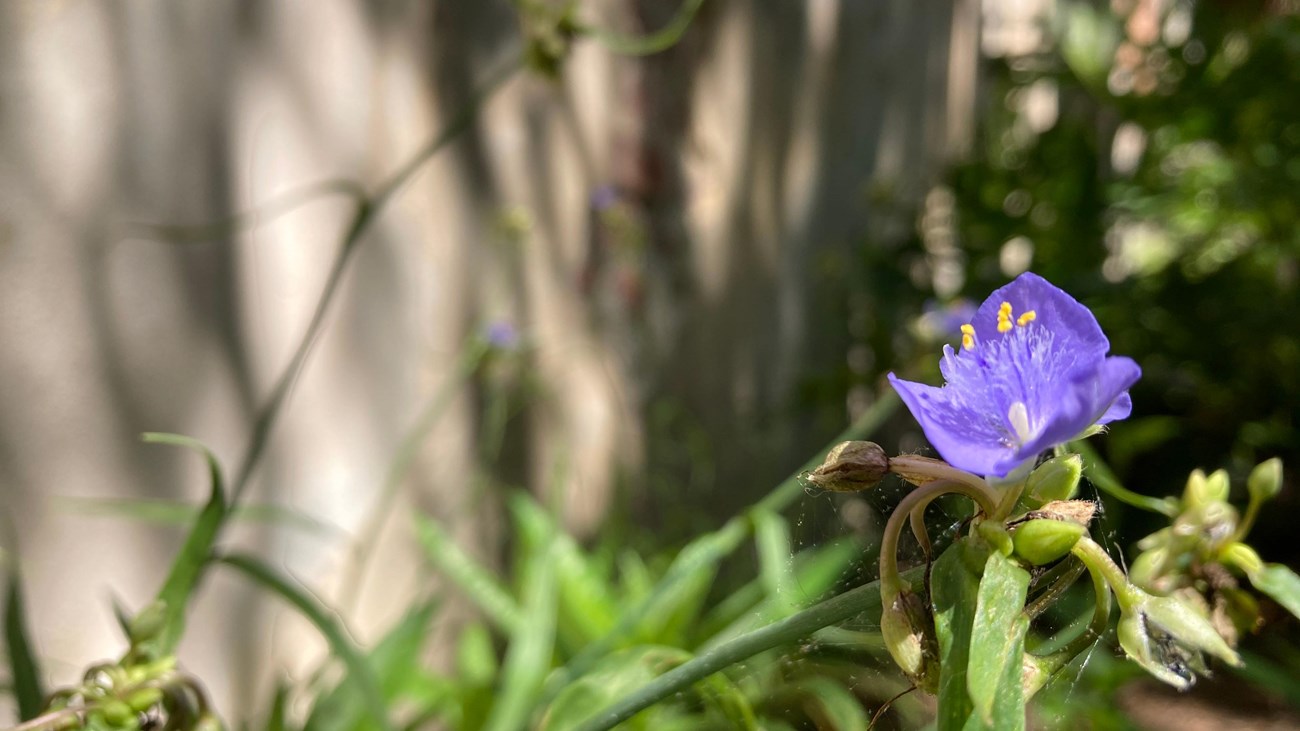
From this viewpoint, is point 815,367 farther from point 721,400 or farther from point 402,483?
point 402,483

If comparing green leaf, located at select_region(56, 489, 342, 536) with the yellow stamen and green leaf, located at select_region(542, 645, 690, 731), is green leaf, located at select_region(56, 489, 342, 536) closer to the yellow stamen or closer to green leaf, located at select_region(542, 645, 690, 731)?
green leaf, located at select_region(542, 645, 690, 731)

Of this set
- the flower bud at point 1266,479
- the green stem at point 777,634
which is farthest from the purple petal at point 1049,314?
the flower bud at point 1266,479

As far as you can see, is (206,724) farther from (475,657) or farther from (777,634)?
(475,657)

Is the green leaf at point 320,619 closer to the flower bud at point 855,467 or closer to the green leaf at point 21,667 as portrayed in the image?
the green leaf at point 21,667

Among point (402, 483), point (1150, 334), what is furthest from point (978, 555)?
point (1150, 334)

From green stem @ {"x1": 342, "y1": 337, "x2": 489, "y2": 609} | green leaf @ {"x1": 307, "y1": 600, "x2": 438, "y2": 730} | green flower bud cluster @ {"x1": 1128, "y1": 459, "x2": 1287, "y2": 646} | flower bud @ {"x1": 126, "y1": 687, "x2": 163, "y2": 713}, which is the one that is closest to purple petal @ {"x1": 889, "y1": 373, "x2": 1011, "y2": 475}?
green flower bud cluster @ {"x1": 1128, "y1": 459, "x2": 1287, "y2": 646}

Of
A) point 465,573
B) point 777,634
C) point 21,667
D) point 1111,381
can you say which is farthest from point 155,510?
point 1111,381
